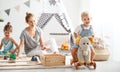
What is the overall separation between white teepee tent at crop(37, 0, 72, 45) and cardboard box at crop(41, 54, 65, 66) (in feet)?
1.59

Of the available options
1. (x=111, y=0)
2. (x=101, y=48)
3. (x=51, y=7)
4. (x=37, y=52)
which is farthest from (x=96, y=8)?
(x=37, y=52)

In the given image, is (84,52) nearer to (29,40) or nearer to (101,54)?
(101,54)

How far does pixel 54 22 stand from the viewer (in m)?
1.67

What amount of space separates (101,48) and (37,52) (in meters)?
0.39

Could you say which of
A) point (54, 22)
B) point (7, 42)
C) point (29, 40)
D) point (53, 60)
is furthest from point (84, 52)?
point (54, 22)

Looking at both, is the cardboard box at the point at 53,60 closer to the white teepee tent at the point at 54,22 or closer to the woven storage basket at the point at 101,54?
the woven storage basket at the point at 101,54

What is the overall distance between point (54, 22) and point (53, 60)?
583mm

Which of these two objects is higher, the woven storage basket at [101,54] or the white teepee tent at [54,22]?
the white teepee tent at [54,22]

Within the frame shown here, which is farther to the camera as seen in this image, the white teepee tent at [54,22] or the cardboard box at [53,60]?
the white teepee tent at [54,22]

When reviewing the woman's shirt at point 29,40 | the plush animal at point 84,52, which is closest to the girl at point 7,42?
the woman's shirt at point 29,40

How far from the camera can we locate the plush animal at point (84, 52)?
43.0 inches

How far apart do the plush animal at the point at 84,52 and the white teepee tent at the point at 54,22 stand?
0.53 metres

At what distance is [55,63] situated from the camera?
113cm

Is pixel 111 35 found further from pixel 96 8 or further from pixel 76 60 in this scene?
pixel 76 60
